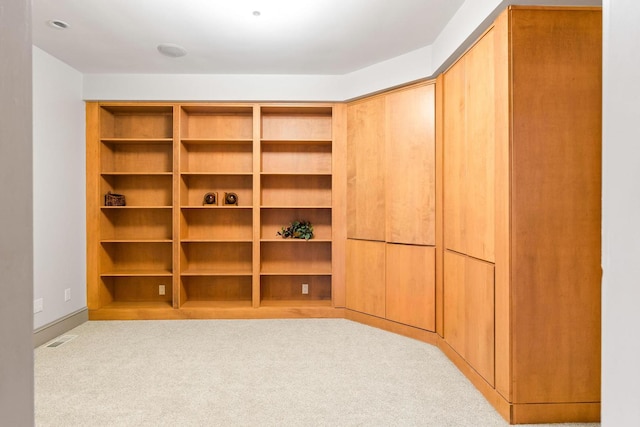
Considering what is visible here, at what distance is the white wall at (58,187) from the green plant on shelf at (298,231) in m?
2.24

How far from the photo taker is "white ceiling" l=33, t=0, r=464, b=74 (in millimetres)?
2635

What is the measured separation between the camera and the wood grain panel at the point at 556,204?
81.7 inches

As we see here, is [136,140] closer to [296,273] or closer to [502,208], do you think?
[296,273]

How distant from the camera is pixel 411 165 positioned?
343cm

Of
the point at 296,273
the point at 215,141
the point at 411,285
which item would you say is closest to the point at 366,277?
the point at 411,285

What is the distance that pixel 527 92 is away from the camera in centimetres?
211

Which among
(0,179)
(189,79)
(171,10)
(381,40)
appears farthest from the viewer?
(189,79)

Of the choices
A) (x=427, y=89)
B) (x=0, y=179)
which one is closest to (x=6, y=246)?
(x=0, y=179)

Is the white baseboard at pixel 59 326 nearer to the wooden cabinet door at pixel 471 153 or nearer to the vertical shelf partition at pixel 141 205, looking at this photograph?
the vertical shelf partition at pixel 141 205

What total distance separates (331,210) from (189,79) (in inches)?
86.0

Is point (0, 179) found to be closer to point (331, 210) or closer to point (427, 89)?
point (427, 89)
